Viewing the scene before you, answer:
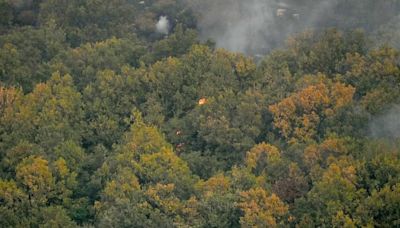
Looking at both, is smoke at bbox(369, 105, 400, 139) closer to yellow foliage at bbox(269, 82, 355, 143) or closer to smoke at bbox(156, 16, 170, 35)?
yellow foliage at bbox(269, 82, 355, 143)

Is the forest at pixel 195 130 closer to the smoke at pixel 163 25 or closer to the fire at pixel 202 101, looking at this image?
the fire at pixel 202 101

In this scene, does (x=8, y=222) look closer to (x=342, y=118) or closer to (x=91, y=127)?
(x=91, y=127)

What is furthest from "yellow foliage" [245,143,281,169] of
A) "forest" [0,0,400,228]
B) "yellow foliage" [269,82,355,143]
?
"yellow foliage" [269,82,355,143]

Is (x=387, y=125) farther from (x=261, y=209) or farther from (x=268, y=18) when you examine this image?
(x=268, y=18)

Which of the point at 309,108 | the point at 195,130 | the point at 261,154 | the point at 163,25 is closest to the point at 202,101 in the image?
the point at 195,130

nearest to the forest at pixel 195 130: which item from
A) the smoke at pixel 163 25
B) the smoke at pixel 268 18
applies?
the smoke at pixel 268 18

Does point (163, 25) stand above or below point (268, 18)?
below
